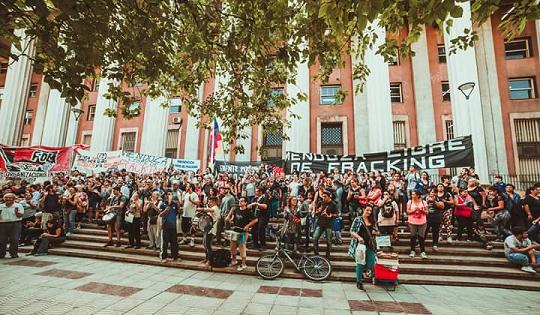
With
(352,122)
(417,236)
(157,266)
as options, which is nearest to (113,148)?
(157,266)

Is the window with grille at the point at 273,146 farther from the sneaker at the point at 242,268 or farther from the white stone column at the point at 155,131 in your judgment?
the sneaker at the point at 242,268

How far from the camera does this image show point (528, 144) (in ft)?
53.9

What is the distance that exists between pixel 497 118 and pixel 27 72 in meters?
34.4

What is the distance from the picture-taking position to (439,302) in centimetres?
568

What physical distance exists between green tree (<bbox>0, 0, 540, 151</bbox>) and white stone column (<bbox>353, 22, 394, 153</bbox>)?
10.8 metres

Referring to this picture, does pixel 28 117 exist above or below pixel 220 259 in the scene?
above

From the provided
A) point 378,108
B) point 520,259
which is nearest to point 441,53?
point 378,108

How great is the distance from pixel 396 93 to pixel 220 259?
57.0 feet

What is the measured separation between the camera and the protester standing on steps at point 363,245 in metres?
6.46

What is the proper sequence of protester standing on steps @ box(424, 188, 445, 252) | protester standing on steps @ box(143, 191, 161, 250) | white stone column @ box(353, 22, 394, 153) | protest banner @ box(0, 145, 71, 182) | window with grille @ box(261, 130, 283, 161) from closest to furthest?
protester standing on steps @ box(424, 188, 445, 252), protester standing on steps @ box(143, 191, 161, 250), protest banner @ box(0, 145, 71, 182), white stone column @ box(353, 22, 394, 153), window with grille @ box(261, 130, 283, 161)

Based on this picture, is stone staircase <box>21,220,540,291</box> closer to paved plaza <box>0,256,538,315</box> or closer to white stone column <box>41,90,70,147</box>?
paved plaza <box>0,256,538,315</box>

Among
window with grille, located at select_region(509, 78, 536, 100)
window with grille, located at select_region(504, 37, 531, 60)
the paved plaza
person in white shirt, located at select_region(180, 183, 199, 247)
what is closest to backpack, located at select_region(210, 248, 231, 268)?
the paved plaza

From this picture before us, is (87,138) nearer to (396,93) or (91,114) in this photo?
(91,114)

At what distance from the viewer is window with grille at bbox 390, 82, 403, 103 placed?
62.5 feet
